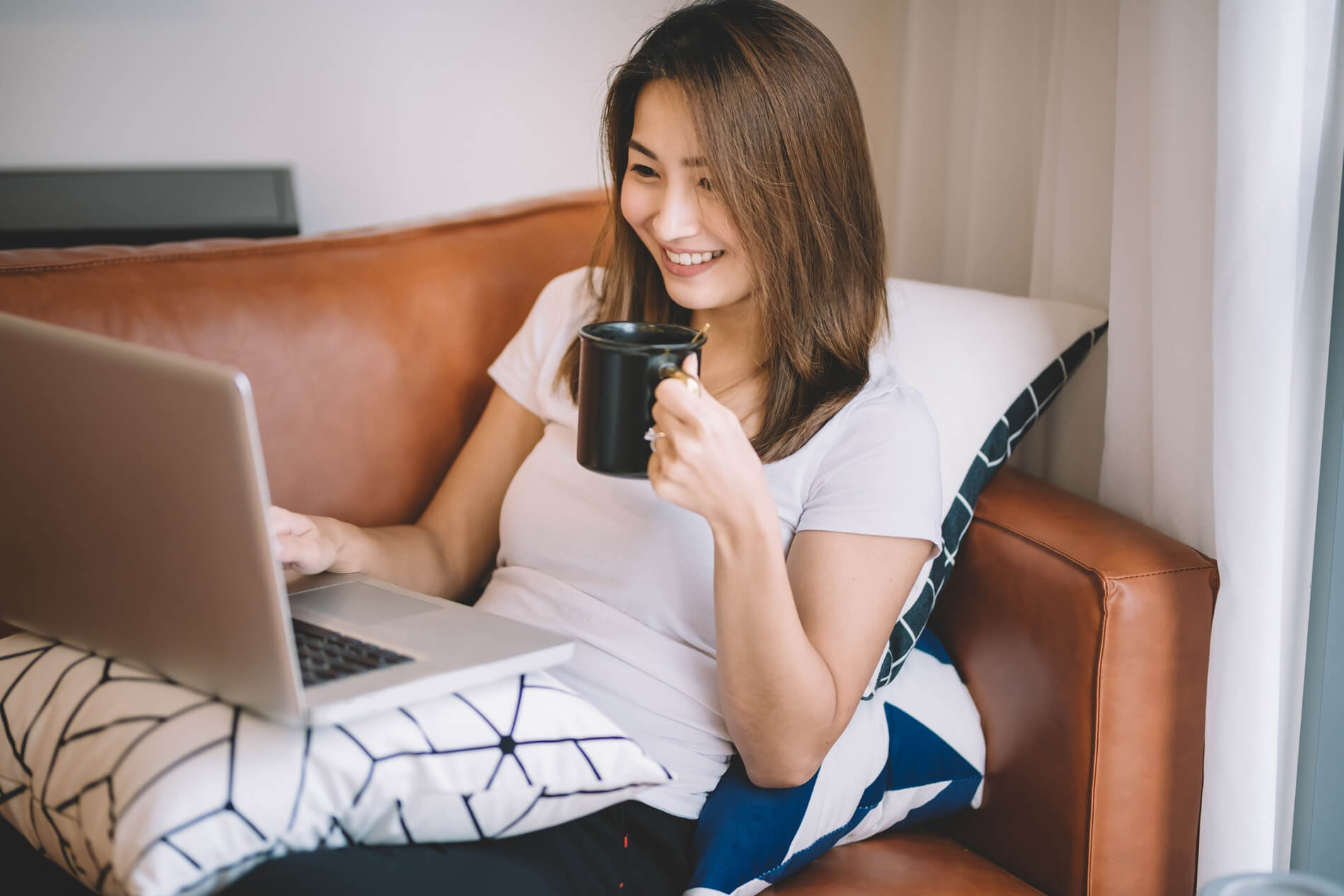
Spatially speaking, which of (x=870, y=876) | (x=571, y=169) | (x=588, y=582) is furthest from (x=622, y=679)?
(x=571, y=169)

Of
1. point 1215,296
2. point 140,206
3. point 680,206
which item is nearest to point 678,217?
point 680,206

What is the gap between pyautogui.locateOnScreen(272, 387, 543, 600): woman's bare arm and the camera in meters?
1.15

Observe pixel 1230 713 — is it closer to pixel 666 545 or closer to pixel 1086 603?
pixel 1086 603

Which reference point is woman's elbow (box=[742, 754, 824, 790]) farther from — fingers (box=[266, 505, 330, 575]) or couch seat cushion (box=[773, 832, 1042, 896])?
fingers (box=[266, 505, 330, 575])

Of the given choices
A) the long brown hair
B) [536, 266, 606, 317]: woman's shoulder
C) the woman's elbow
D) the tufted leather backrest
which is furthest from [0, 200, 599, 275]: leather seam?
the woman's elbow

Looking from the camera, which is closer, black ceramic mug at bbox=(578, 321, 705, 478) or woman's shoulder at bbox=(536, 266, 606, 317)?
black ceramic mug at bbox=(578, 321, 705, 478)

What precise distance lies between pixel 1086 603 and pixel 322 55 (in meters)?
1.46

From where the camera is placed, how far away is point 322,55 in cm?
175

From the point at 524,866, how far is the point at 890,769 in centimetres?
40

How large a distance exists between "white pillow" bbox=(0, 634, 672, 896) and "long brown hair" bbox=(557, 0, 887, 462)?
0.37m

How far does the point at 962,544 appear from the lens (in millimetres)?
1170

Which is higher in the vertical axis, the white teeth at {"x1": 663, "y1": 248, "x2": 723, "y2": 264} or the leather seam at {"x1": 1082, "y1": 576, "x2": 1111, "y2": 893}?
the white teeth at {"x1": 663, "y1": 248, "x2": 723, "y2": 264}

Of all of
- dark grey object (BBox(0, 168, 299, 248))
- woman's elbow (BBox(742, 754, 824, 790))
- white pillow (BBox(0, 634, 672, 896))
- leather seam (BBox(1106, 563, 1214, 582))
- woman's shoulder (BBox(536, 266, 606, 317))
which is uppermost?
dark grey object (BBox(0, 168, 299, 248))

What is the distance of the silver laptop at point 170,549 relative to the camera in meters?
0.62
